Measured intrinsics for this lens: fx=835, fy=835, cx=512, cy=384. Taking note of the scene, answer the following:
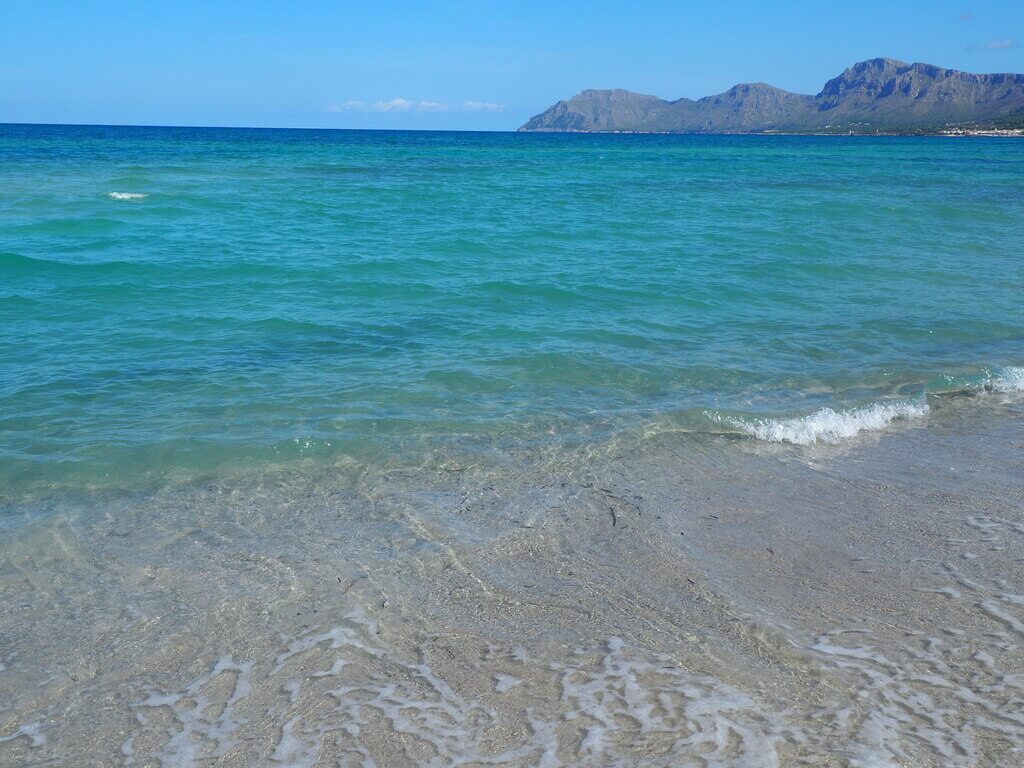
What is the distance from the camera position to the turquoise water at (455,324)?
326 inches

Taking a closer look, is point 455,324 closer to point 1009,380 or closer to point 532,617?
point 1009,380

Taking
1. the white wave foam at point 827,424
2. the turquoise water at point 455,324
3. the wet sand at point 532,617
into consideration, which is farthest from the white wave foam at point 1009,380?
the wet sand at point 532,617

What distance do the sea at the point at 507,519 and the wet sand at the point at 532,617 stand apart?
0.08 ft

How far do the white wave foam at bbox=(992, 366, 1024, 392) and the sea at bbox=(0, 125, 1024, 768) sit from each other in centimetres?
7

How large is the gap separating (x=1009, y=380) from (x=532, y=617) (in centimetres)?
761

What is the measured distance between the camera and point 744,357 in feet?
35.4

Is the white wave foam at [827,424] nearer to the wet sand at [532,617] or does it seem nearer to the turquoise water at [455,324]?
the turquoise water at [455,324]

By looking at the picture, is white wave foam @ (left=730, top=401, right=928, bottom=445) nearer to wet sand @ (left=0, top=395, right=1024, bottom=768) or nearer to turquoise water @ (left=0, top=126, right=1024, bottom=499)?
turquoise water @ (left=0, top=126, right=1024, bottom=499)

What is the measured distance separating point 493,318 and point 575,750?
9.15 metres

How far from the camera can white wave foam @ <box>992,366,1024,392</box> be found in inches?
379

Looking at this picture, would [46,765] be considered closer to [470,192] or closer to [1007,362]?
[1007,362]

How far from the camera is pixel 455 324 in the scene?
12305mm

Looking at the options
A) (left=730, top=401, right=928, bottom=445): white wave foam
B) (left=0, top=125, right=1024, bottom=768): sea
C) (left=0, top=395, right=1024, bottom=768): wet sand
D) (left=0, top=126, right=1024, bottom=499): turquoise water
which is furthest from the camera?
(left=0, top=126, right=1024, bottom=499): turquoise water

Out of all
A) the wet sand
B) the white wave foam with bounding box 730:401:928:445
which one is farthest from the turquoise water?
the wet sand
